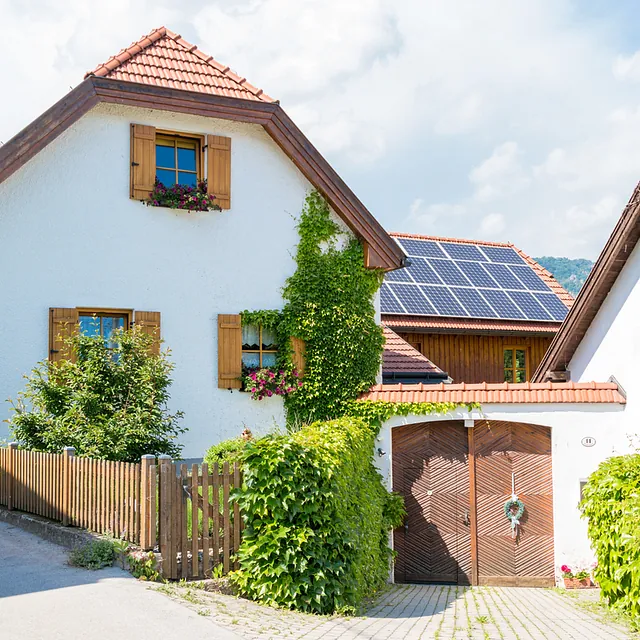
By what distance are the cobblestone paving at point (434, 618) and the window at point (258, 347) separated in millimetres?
4953

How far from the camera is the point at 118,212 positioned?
15539 mm

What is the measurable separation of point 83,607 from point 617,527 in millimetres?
6531

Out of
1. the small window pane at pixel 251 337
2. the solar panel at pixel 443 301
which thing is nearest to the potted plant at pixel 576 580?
the small window pane at pixel 251 337

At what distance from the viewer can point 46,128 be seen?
47.4 feet

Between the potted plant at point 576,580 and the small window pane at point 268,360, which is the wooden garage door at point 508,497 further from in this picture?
the small window pane at point 268,360

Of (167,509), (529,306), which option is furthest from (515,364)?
(167,509)

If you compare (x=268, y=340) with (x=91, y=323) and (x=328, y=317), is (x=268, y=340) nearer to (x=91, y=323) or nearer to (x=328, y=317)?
(x=328, y=317)

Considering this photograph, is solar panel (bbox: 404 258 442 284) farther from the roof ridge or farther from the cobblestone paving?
the cobblestone paving

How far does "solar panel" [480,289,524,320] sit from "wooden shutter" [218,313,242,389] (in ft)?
31.6

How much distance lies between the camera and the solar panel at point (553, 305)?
80.3 ft

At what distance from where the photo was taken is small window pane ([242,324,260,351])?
16.6 metres

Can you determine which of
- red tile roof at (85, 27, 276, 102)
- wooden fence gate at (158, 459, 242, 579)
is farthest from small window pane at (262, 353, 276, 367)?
wooden fence gate at (158, 459, 242, 579)

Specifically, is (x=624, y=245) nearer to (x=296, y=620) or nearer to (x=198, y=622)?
(x=296, y=620)

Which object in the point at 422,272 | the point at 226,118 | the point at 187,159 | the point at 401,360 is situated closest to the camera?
the point at 226,118
